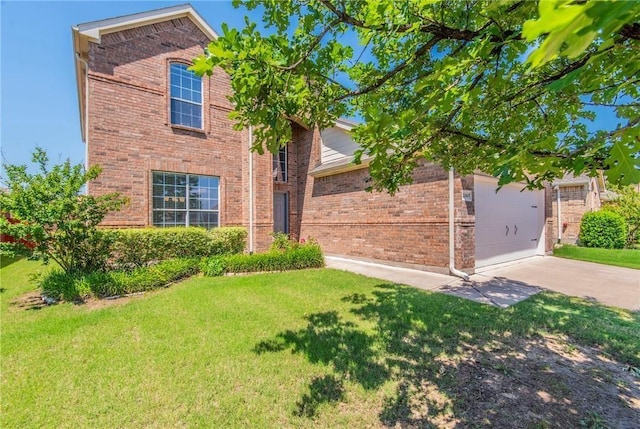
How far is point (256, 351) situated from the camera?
372cm

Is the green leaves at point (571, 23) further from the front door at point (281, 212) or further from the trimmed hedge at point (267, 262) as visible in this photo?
the front door at point (281, 212)

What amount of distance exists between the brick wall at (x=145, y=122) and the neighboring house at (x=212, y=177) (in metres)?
0.03

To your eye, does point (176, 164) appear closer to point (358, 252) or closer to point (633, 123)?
point (358, 252)

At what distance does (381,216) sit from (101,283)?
26.3ft

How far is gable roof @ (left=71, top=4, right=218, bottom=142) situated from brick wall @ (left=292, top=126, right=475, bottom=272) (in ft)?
19.6

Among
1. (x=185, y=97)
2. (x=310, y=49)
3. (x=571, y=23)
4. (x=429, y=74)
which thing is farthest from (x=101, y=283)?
(x=571, y=23)

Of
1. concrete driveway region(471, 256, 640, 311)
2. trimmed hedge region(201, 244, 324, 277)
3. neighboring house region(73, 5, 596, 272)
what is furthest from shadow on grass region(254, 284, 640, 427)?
trimmed hedge region(201, 244, 324, 277)

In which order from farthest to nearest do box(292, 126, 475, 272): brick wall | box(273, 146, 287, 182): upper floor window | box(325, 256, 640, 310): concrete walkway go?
box(273, 146, 287, 182): upper floor window < box(292, 126, 475, 272): brick wall < box(325, 256, 640, 310): concrete walkway

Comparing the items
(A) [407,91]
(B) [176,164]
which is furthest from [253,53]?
(B) [176,164]

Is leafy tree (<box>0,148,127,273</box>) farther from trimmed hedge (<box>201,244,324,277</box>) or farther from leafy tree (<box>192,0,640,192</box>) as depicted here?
leafy tree (<box>192,0,640,192</box>)

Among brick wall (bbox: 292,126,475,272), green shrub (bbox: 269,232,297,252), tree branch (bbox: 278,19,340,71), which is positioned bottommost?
green shrub (bbox: 269,232,297,252)

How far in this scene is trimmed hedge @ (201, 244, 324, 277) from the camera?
26.4 feet

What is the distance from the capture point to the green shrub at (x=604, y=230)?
505 inches

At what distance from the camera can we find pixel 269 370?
3287 millimetres
